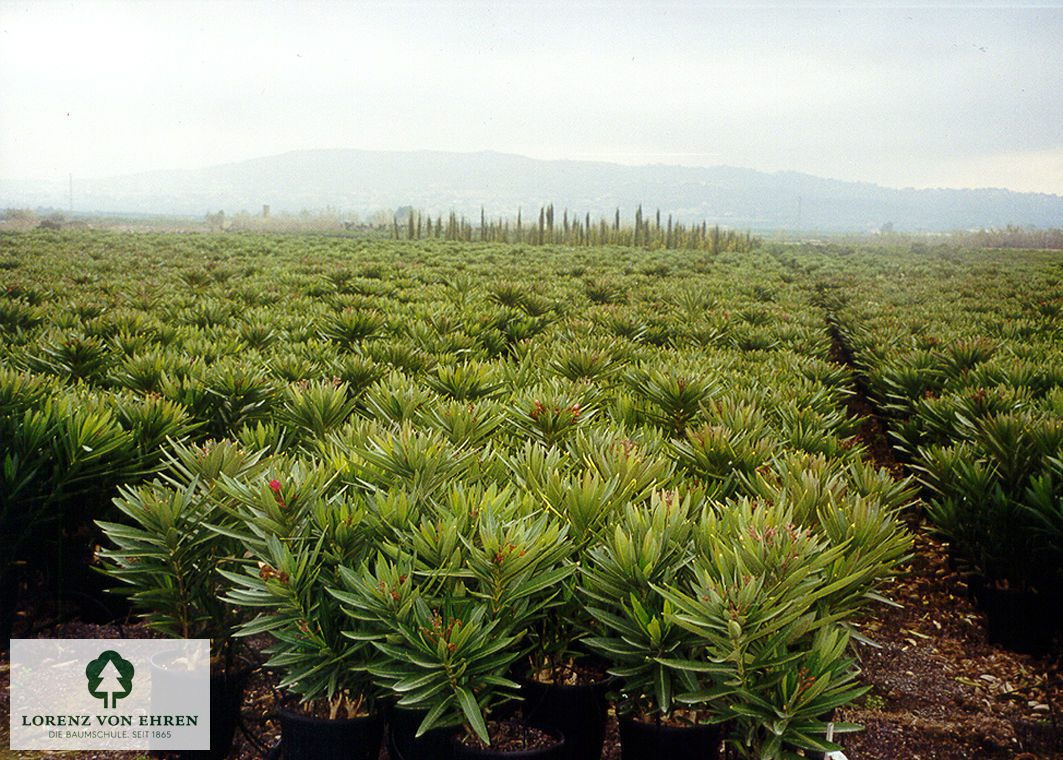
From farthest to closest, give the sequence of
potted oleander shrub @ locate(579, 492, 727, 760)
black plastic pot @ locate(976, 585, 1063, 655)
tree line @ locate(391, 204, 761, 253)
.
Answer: tree line @ locate(391, 204, 761, 253), black plastic pot @ locate(976, 585, 1063, 655), potted oleander shrub @ locate(579, 492, 727, 760)

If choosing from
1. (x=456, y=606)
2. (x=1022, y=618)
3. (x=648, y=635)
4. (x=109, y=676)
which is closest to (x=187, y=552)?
(x=109, y=676)

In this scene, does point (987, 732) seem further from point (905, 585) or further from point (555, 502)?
point (555, 502)

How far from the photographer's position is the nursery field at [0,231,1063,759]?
3.78ft

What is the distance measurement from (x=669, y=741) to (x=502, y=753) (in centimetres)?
34

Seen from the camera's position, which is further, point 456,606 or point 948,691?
point 948,691

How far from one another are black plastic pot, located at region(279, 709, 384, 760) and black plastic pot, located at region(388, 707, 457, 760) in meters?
0.04

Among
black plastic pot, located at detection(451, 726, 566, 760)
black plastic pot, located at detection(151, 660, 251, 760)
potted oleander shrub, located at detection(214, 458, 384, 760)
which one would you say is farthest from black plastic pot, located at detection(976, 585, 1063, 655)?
black plastic pot, located at detection(151, 660, 251, 760)

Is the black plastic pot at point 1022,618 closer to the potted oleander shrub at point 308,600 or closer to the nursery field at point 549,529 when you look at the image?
the nursery field at point 549,529

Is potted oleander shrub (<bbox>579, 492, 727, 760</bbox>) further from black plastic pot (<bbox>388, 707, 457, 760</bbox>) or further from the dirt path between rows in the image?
the dirt path between rows

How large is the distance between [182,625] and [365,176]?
389 ft

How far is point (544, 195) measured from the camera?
7231 centimetres

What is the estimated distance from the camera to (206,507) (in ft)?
4.87

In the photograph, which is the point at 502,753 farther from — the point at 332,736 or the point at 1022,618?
the point at 1022,618

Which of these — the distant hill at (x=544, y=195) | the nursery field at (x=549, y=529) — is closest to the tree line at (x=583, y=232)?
the distant hill at (x=544, y=195)
